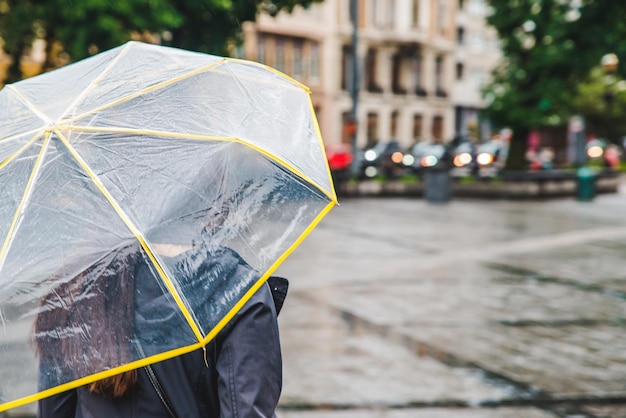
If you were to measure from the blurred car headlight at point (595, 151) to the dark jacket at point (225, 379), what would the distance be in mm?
45382

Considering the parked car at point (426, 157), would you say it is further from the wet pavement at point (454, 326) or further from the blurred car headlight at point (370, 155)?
the wet pavement at point (454, 326)

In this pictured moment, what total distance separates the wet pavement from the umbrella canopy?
3073mm

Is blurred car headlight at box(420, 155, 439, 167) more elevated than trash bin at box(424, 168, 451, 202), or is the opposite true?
trash bin at box(424, 168, 451, 202)

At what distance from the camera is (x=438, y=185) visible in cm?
2241

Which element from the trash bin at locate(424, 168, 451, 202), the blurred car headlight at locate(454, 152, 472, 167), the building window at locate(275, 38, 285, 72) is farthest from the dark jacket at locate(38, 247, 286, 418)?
the building window at locate(275, 38, 285, 72)

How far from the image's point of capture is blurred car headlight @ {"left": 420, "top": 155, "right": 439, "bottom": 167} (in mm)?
31547

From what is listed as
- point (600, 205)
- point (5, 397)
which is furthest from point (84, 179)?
point (600, 205)

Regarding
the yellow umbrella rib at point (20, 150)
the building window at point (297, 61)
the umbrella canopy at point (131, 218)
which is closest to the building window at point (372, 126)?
the building window at point (297, 61)

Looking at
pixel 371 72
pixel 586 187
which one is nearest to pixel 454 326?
pixel 586 187

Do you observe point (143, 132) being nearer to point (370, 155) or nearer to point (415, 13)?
point (370, 155)

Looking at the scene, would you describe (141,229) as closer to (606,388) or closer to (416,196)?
(606,388)

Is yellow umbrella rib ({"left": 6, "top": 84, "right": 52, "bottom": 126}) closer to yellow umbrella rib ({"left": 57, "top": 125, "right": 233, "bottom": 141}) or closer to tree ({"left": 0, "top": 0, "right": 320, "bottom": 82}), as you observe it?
yellow umbrella rib ({"left": 57, "top": 125, "right": 233, "bottom": 141})

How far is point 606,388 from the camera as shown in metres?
5.58

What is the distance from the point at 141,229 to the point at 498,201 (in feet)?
71.7
